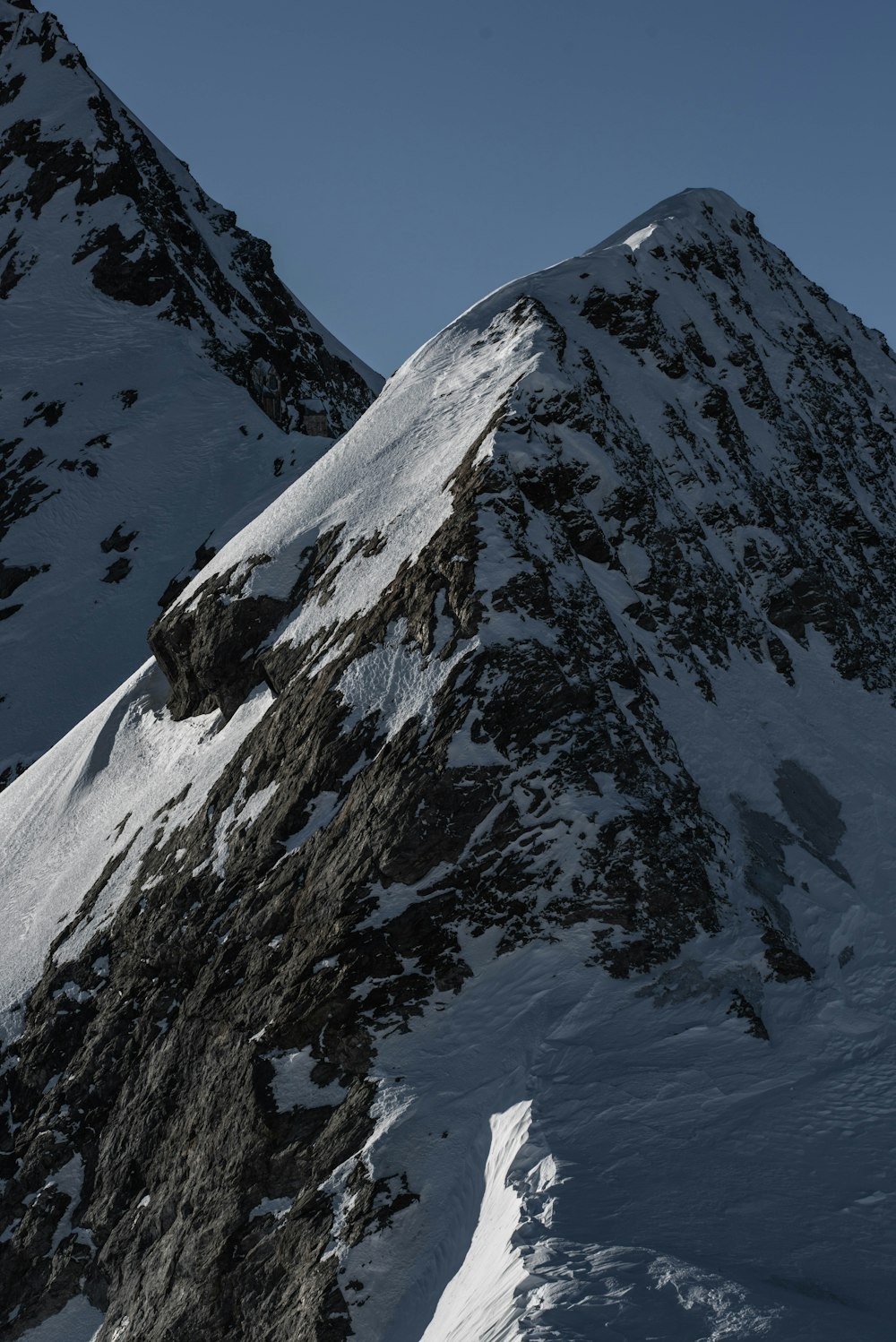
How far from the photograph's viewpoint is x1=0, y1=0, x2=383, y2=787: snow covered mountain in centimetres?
4653

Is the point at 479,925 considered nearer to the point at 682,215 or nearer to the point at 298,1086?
the point at 298,1086

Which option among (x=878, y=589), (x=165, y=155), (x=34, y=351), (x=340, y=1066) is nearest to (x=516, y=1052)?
(x=340, y=1066)

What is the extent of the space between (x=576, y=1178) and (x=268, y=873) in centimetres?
756

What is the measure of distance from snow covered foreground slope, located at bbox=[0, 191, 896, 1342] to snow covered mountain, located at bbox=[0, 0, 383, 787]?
1897 cm

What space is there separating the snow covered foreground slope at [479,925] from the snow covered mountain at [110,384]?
18970mm

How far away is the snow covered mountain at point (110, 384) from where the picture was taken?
46.5 metres

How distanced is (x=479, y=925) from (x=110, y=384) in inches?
1848

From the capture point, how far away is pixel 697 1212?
508 inches

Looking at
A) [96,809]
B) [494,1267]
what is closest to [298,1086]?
[494,1267]

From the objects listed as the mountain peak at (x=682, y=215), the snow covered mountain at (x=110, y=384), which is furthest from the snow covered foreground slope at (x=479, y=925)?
the snow covered mountain at (x=110, y=384)

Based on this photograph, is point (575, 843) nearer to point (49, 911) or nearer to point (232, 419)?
point (49, 911)

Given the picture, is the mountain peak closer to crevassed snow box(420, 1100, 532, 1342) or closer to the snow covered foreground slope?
the snow covered foreground slope

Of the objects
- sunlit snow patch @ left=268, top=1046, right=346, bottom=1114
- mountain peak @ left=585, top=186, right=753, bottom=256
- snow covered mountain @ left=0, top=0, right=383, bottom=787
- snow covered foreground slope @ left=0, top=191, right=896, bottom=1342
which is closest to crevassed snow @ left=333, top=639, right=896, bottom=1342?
snow covered foreground slope @ left=0, top=191, right=896, bottom=1342

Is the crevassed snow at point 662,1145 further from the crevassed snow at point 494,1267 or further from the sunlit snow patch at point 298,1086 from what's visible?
the sunlit snow patch at point 298,1086
